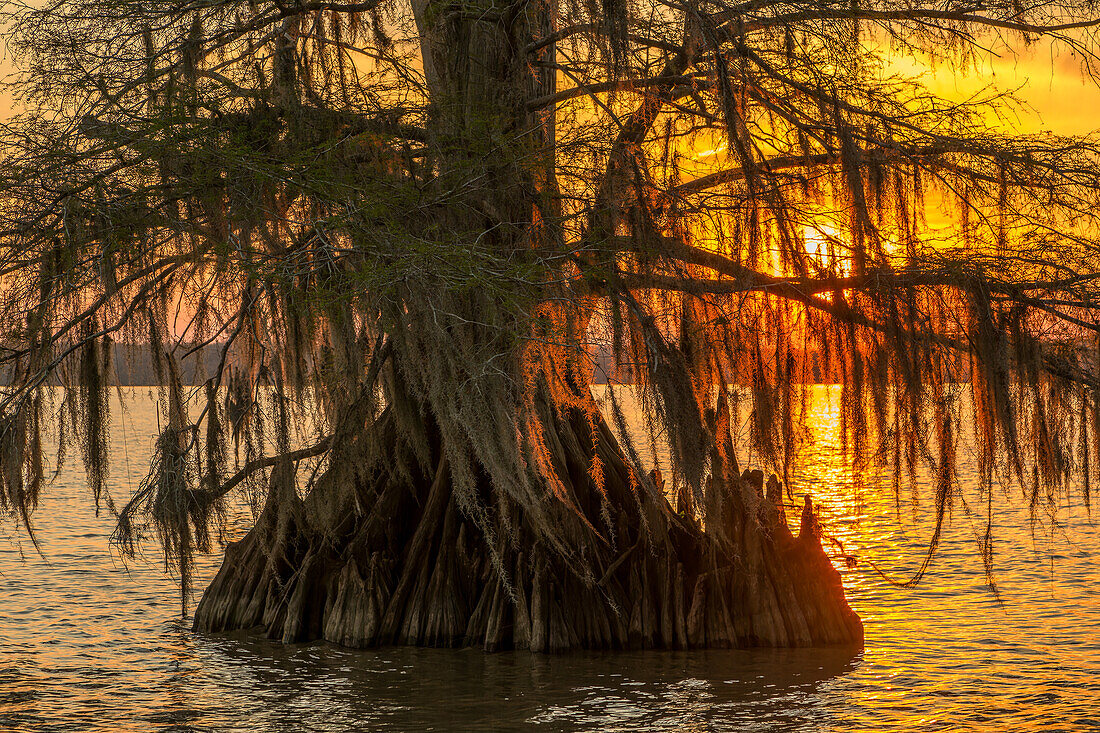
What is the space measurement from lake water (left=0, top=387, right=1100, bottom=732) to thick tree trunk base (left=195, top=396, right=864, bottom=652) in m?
0.24

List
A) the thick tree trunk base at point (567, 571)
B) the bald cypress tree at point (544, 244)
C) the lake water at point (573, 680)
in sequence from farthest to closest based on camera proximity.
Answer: the thick tree trunk base at point (567, 571), the lake water at point (573, 680), the bald cypress tree at point (544, 244)

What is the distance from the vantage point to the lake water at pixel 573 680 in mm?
10297

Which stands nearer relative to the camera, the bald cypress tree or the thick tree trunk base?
the bald cypress tree

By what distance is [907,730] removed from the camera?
33.6 feet

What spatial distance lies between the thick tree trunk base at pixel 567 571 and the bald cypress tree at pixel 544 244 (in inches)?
7.3

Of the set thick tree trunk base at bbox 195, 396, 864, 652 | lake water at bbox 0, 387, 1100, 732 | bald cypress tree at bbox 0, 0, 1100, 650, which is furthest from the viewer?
thick tree trunk base at bbox 195, 396, 864, 652

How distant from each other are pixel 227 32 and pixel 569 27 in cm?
311

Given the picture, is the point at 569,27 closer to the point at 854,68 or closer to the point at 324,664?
the point at 854,68

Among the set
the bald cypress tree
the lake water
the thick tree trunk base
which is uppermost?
the bald cypress tree

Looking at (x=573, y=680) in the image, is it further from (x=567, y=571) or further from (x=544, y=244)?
(x=544, y=244)

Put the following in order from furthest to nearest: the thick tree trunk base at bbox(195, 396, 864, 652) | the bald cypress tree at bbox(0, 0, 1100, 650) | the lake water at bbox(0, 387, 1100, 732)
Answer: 1. the thick tree trunk base at bbox(195, 396, 864, 652)
2. the lake water at bbox(0, 387, 1100, 732)
3. the bald cypress tree at bbox(0, 0, 1100, 650)

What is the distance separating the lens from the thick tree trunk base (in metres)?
11.6

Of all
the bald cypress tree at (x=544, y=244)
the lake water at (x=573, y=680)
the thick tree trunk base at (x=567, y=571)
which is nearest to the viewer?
the bald cypress tree at (x=544, y=244)

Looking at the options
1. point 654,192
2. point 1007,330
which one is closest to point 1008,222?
point 1007,330
